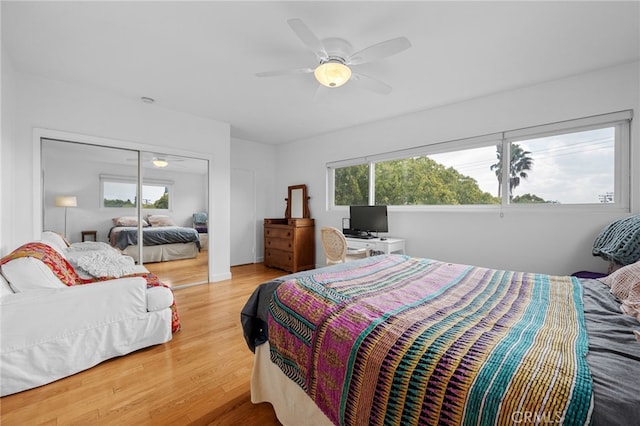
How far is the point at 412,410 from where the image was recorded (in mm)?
791

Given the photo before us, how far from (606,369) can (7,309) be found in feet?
9.43

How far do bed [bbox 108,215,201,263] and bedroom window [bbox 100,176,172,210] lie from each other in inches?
6.9

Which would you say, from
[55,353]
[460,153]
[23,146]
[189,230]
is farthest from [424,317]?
[23,146]

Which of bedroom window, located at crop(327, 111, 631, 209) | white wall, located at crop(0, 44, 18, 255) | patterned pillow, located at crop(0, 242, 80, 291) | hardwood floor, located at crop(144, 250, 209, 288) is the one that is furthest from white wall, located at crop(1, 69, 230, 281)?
bedroom window, located at crop(327, 111, 631, 209)

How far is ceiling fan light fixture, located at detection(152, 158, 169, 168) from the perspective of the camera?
3521 mm

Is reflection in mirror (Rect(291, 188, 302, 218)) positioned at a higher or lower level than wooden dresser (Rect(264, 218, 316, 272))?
higher

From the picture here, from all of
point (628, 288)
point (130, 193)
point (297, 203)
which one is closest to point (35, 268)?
point (130, 193)

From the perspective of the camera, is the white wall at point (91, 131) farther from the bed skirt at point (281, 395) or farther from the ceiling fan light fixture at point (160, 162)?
the bed skirt at point (281, 395)

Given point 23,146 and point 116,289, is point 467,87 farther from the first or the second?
point 23,146

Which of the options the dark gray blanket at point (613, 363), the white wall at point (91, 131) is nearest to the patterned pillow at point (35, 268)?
the white wall at point (91, 131)

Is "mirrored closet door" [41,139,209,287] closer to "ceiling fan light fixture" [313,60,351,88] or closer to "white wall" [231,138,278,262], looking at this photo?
"white wall" [231,138,278,262]

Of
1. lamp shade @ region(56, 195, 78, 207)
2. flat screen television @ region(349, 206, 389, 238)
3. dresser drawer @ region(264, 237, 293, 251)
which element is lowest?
dresser drawer @ region(264, 237, 293, 251)

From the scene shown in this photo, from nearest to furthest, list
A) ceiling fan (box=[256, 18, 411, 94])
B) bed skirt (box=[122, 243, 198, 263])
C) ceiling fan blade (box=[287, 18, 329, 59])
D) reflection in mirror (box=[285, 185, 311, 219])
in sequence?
ceiling fan blade (box=[287, 18, 329, 59]), ceiling fan (box=[256, 18, 411, 94]), bed skirt (box=[122, 243, 198, 263]), reflection in mirror (box=[285, 185, 311, 219])

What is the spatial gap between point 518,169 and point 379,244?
1.83 meters
